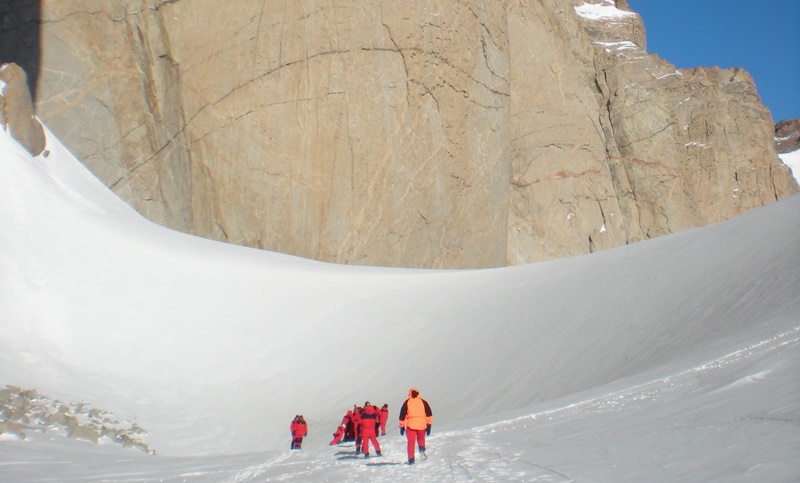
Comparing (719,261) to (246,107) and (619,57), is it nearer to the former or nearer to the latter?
(246,107)

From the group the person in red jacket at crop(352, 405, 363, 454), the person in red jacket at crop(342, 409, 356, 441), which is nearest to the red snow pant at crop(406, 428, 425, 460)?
the person in red jacket at crop(352, 405, 363, 454)

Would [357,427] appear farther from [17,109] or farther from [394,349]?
[17,109]

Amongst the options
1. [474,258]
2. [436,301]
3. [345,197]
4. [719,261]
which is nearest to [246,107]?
[345,197]

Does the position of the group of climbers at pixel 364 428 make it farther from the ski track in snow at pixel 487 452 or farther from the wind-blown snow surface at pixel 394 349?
the wind-blown snow surface at pixel 394 349

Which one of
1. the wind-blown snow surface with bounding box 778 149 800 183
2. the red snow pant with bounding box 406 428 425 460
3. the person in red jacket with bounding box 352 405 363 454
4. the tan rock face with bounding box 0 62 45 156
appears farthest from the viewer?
the wind-blown snow surface with bounding box 778 149 800 183

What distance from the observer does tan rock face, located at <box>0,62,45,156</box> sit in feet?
76.0

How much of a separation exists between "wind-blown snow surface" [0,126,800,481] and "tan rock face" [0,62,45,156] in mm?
444

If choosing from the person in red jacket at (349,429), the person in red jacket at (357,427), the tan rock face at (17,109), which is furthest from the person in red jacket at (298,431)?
the tan rock face at (17,109)

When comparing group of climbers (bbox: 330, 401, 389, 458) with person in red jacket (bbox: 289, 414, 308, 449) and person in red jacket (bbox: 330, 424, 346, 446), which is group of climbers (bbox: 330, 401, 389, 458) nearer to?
person in red jacket (bbox: 330, 424, 346, 446)

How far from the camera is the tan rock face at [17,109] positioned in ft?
76.0

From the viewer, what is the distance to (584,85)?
38.8 meters

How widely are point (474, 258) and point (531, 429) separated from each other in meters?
19.8

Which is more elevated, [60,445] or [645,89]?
[645,89]

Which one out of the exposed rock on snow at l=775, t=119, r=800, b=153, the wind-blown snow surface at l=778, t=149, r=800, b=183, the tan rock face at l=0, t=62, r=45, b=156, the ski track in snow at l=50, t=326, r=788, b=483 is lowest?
the ski track in snow at l=50, t=326, r=788, b=483
